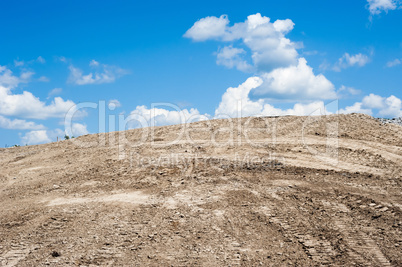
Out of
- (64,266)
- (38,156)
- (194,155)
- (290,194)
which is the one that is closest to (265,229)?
(290,194)

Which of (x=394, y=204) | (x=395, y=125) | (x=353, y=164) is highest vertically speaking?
(x=395, y=125)

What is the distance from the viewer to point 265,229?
809 cm

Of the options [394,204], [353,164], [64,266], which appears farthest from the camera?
[353,164]

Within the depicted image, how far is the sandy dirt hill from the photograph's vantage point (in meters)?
7.19

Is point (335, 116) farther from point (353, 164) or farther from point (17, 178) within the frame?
point (17, 178)

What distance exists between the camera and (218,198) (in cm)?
1002

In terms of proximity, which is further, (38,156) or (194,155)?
(38,156)

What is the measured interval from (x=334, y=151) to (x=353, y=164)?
1263 millimetres

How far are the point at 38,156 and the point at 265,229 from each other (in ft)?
51.6

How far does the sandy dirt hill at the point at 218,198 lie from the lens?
7191mm

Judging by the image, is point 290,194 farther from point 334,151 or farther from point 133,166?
point 133,166

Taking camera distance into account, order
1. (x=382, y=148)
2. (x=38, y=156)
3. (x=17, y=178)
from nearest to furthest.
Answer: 1. (x=382, y=148)
2. (x=17, y=178)
3. (x=38, y=156)

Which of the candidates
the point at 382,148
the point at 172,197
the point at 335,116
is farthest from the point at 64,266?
the point at 335,116

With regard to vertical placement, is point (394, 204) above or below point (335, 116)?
below
